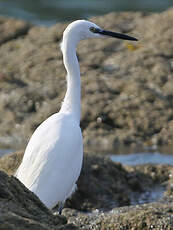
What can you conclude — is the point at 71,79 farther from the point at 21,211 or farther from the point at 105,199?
the point at 21,211

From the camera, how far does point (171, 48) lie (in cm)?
891

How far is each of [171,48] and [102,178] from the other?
11.7 feet

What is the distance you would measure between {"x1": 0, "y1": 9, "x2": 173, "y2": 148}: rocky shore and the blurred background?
5.52 meters

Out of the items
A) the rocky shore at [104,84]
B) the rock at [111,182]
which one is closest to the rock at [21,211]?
the rock at [111,182]

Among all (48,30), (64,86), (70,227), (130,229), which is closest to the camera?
A: (70,227)

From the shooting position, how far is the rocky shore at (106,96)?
19.1ft

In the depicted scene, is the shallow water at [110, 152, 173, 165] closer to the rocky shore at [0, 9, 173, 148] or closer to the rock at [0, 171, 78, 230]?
the rocky shore at [0, 9, 173, 148]

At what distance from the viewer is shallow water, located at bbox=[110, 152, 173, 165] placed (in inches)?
282

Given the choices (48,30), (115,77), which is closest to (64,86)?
(115,77)

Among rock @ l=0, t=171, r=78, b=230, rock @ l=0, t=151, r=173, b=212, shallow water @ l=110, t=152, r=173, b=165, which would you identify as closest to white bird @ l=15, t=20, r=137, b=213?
rock @ l=0, t=151, r=173, b=212

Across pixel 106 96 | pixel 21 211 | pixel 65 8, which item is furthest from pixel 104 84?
pixel 65 8

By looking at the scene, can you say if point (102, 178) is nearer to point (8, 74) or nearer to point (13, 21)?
point (8, 74)

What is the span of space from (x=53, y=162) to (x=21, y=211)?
229 centimetres

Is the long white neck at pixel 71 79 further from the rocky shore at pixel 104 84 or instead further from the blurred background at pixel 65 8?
the blurred background at pixel 65 8
